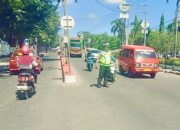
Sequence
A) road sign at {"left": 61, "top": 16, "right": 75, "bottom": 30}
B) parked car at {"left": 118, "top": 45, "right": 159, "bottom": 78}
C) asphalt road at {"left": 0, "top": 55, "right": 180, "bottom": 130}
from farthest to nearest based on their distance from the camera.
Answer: parked car at {"left": 118, "top": 45, "right": 159, "bottom": 78} → road sign at {"left": 61, "top": 16, "right": 75, "bottom": 30} → asphalt road at {"left": 0, "top": 55, "right": 180, "bottom": 130}

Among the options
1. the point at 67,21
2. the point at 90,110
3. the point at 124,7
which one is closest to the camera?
the point at 90,110

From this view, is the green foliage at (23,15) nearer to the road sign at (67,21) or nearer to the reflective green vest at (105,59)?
the road sign at (67,21)

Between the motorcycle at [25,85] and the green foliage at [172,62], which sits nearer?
the motorcycle at [25,85]

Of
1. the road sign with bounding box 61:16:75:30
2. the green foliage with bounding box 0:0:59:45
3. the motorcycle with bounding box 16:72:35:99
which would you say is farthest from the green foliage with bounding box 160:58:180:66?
the motorcycle with bounding box 16:72:35:99

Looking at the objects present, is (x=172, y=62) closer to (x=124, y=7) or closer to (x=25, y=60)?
(x=124, y=7)

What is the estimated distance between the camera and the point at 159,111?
11.3 meters

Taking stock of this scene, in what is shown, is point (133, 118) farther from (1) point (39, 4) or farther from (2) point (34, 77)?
(1) point (39, 4)

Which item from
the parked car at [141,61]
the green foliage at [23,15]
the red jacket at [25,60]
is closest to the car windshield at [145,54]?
the parked car at [141,61]

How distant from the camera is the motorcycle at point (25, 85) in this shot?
13680mm

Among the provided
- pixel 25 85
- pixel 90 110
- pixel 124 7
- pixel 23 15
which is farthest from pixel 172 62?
pixel 90 110

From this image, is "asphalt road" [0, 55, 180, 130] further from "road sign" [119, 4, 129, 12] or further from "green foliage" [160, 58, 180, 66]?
"road sign" [119, 4, 129, 12]

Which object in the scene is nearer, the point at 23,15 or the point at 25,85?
the point at 25,85

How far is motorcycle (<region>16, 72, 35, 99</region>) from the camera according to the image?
13.7 m

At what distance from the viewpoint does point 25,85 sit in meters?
13.7
